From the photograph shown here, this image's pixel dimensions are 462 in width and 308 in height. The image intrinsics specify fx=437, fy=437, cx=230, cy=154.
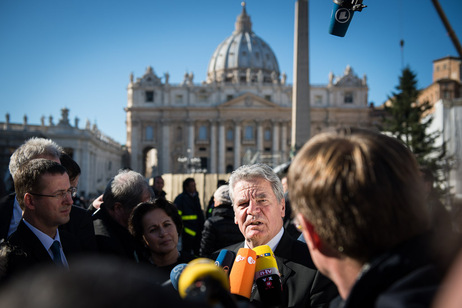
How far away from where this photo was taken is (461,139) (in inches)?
1052

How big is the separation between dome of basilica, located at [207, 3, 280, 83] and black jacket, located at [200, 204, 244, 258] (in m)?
71.8

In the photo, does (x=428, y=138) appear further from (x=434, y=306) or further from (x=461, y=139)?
(x=434, y=306)

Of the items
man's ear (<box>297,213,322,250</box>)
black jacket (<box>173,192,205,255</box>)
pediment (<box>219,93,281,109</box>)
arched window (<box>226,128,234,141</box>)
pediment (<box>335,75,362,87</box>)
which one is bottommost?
black jacket (<box>173,192,205,255</box>)

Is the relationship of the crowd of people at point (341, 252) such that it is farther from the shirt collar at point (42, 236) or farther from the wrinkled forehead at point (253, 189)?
the wrinkled forehead at point (253, 189)

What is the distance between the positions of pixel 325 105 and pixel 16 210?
59286mm

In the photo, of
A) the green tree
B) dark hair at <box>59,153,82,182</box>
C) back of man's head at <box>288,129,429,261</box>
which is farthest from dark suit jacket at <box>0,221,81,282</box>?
the green tree

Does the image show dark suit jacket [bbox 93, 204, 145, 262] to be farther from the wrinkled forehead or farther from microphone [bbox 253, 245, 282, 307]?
microphone [bbox 253, 245, 282, 307]

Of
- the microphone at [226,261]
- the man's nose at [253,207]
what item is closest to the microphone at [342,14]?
the man's nose at [253,207]

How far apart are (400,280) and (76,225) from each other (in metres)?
2.86

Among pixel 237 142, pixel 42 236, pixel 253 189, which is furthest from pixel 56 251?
pixel 237 142

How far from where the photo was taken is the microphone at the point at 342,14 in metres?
3.51

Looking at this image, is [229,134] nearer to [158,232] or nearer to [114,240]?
[114,240]

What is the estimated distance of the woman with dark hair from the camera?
303 cm

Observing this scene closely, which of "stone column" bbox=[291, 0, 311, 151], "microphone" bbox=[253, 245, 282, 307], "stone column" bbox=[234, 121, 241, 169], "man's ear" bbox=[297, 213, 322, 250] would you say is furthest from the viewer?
"stone column" bbox=[234, 121, 241, 169]
